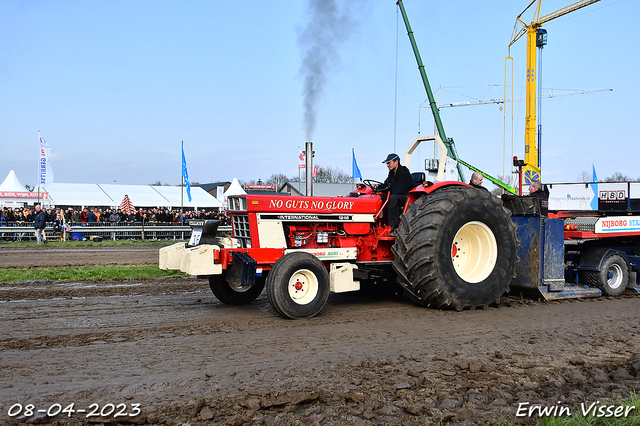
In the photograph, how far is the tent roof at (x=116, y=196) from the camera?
3328 centimetres

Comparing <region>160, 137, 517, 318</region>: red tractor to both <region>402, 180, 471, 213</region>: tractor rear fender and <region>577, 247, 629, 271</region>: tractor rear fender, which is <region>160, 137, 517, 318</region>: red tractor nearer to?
<region>402, 180, 471, 213</region>: tractor rear fender

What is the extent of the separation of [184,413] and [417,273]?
3.76 meters

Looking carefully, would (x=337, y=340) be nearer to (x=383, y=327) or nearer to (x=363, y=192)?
(x=383, y=327)

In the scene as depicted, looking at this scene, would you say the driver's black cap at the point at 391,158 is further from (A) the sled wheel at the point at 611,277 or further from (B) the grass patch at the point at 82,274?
(B) the grass patch at the point at 82,274

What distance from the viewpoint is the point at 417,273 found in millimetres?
6367

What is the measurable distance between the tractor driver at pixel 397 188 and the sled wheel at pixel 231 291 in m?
1.97

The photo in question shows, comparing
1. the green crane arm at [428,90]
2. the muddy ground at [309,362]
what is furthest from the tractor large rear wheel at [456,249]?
the green crane arm at [428,90]

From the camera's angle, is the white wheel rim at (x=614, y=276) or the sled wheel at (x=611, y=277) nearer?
the sled wheel at (x=611, y=277)

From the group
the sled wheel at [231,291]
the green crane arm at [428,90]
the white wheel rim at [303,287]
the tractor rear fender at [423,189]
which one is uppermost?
the green crane arm at [428,90]

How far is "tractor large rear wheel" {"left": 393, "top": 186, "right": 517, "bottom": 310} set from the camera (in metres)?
6.37

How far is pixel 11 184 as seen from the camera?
127 feet

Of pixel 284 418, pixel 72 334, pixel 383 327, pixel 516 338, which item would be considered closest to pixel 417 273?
pixel 383 327

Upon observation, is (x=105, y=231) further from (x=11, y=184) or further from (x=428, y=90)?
(x=11, y=184)

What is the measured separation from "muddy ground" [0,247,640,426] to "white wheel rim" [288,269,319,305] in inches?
10.7
